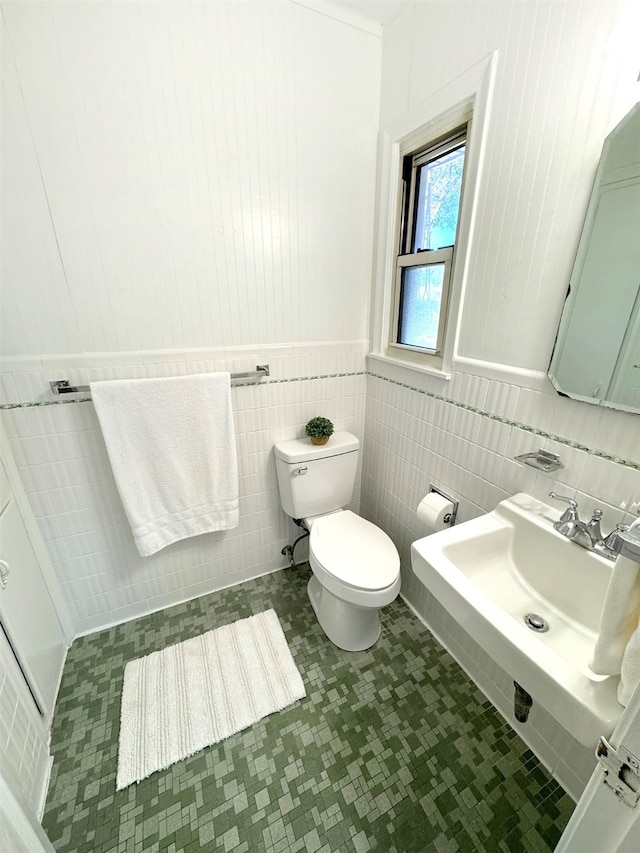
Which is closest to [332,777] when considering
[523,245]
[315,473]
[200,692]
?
[200,692]

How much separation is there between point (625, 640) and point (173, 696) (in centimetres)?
149

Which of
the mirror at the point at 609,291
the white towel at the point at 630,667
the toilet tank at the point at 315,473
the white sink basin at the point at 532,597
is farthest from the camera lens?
the toilet tank at the point at 315,473

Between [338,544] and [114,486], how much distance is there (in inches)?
38.1

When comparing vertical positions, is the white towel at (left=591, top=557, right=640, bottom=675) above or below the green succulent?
above

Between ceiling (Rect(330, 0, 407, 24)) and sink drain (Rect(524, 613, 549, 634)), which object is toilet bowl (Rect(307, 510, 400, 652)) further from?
ceiling (Rect(330, 0, 407, 24))

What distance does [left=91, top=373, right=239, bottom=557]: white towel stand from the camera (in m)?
1.32

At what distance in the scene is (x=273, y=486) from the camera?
1.76 metres

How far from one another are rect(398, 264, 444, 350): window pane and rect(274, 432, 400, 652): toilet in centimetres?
56

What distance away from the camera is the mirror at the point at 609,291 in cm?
77

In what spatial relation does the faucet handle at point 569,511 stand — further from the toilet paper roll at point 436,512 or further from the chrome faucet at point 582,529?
the toilet paper roll at point 436,512

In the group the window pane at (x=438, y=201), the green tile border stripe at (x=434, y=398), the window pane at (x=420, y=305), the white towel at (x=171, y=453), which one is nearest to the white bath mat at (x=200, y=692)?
the white towel at (x=171, y=453)

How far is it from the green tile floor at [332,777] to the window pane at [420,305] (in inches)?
53.9

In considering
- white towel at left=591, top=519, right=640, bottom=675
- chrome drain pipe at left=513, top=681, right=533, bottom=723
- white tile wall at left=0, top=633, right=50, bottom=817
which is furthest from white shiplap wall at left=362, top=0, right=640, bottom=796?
white tile wall at left=0, top=633, right=50, bottom=817

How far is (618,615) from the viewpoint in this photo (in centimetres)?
55
